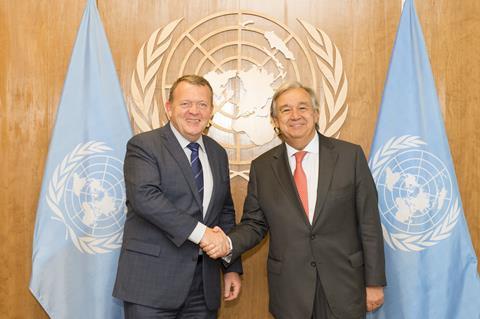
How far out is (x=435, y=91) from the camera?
8.68 feet

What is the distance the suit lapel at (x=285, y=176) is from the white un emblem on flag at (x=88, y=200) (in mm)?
992

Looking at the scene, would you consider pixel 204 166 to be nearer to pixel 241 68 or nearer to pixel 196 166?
pixel 196 166

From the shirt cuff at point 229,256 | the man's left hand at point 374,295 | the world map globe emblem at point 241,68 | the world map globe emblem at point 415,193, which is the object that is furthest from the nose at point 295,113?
the man's left hand at point 374,295

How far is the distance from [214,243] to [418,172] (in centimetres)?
135

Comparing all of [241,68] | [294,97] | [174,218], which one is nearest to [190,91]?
[294,97]

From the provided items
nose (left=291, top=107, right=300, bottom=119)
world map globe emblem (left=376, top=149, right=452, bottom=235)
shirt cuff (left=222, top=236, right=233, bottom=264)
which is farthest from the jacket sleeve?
shirt cuff (left=222, top=236, right=233, bottom=264)

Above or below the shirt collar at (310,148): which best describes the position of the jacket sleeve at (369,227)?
below

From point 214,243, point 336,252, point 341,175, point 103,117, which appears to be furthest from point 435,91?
point 103,117

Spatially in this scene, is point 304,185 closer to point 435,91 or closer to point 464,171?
point 435,91

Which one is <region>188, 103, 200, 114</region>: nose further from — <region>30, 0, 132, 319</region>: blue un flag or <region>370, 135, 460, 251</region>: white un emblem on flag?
<region>370, 135, 460, 251</region>: white un emblem on flag

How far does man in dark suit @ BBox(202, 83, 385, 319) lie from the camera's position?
203 cm

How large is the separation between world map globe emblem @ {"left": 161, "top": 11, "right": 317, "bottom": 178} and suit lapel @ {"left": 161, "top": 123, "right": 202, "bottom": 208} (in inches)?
27.6

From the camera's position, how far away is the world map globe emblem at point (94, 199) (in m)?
2.62

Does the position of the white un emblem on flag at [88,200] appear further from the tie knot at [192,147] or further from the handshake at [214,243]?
the handshake at [214,243]
